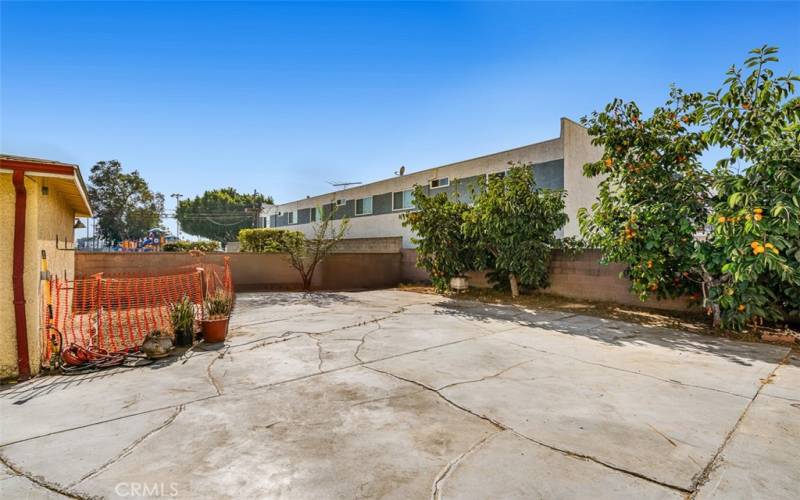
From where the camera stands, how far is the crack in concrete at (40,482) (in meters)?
2.04

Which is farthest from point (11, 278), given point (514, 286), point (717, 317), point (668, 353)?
point (717, 317)

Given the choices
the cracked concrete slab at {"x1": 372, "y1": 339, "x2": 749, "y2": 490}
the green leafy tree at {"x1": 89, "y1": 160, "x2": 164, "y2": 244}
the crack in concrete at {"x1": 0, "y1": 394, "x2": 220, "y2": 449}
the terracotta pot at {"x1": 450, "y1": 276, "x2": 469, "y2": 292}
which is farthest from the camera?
the green leafy tree at {"x1": 89, "y1": 160, "x2": 164, "y2": 244}

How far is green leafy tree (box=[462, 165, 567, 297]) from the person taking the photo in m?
9.82

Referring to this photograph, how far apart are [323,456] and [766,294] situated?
7933 millimetres

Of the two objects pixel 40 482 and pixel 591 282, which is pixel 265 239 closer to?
pixel 591 282

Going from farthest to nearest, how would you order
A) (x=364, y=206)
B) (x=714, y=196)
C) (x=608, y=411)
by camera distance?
(x=364, y=206) → (x=714, y=196) → (x=608, y=411)

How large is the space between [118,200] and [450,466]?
144 ft

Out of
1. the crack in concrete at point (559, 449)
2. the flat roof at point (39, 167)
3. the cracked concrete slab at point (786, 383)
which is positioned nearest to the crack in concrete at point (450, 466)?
the crack in concrete at point (559, 449)

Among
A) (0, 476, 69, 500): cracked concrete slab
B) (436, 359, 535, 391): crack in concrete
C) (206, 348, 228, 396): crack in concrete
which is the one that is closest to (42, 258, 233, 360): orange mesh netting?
(206, 348, 228, 396): crack in concrete

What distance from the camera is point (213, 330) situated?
5.69m

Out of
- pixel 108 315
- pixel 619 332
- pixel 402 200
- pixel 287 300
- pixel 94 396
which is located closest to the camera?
pixel 94 396

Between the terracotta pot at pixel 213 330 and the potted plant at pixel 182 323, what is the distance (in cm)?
19

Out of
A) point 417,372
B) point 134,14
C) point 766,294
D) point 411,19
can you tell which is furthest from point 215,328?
point 766,294

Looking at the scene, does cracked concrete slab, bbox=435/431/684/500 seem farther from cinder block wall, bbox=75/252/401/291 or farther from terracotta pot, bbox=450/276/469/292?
cinder block wall, bbox=75/252/401/291
